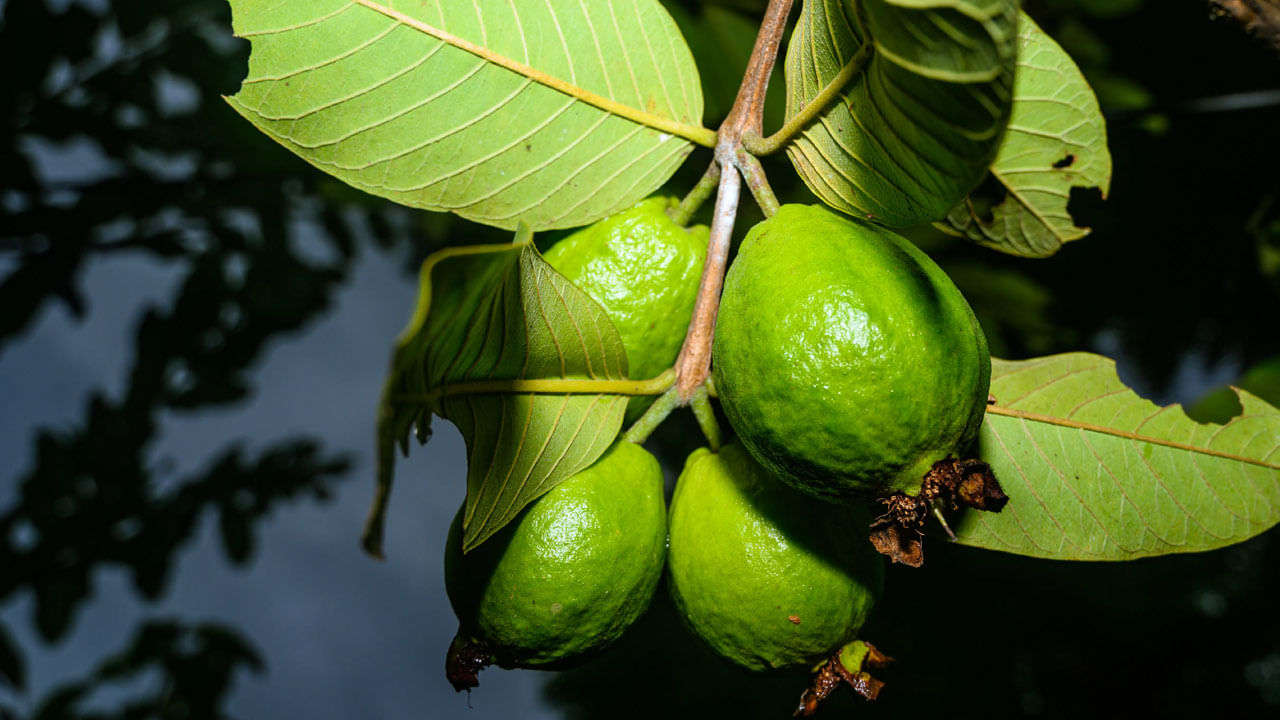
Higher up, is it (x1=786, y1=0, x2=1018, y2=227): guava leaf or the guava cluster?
(x1=786, y1=0, x2=1018, y2=227): guava leaf

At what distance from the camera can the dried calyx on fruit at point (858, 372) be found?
24.0 inches

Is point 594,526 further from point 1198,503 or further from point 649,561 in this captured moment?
point 1198,503

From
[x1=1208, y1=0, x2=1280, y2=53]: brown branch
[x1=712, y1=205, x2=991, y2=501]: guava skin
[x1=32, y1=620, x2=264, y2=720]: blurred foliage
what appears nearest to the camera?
[x1=712, y1=205, x2=991, y2=501]: guava skin

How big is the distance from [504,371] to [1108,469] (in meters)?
0.60

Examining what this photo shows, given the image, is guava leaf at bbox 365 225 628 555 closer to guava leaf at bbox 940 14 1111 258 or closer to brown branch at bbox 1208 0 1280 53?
guava leaf at bbox 940 14 1111 258

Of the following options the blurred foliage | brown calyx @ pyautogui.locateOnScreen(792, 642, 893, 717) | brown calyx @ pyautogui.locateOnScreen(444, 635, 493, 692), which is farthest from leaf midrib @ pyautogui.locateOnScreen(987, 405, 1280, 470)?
the blurred foliage

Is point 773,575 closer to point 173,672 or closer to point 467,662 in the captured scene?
point 467,662

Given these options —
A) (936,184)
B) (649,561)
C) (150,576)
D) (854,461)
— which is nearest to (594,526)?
(649,561)

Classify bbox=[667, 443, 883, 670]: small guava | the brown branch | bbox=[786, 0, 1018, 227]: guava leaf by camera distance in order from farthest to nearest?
the brown branch < bbox=[667, 443, 883, 670]: small guava < bbox=[786, 0, 1018, 227]: guava leaf

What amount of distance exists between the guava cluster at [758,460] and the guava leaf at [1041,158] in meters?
0.19

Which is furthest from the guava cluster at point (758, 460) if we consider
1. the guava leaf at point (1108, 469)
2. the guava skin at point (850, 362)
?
the guava leaf at point (1108, 469)

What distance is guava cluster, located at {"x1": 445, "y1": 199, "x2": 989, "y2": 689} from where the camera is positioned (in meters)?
0.62

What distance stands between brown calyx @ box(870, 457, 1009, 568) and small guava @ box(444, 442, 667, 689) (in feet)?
0.69

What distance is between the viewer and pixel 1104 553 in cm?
77
